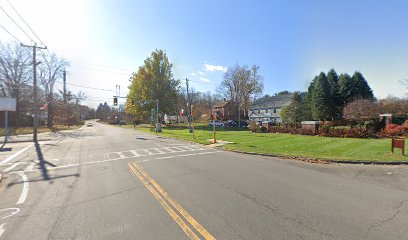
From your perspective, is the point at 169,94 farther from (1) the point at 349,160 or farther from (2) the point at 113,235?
(2) the point at 113,235

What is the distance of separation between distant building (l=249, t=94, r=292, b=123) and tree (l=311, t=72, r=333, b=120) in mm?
20780

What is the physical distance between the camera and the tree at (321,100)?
1614 inches

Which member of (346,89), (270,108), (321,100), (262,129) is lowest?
(262,129)

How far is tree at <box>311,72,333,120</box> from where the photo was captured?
41.0 m

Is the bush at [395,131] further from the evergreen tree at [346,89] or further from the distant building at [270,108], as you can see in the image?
the distant building at [270,108]

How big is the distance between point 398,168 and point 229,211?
8044 millimetres

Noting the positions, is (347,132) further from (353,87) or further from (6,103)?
(6,103)

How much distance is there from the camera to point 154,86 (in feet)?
180

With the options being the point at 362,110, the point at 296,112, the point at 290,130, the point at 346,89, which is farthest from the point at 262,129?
the point at 346,89

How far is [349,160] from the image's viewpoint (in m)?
10.9

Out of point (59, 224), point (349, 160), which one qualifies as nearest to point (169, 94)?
point (349, 160)

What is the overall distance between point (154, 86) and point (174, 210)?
169ft

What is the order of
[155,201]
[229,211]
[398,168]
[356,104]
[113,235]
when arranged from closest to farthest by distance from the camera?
[113,235]
[229,211]
[155,201]
[398,168]
[356,104]

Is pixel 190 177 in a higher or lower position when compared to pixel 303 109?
lower
